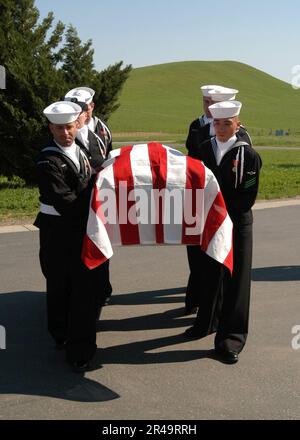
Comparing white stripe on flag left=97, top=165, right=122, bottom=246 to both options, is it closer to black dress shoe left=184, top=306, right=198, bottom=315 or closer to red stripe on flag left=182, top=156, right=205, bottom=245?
red stripe on flag left=182, top=156, right=205, bottom=245

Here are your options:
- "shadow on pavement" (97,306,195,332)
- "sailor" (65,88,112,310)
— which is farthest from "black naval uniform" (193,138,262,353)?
"sailor" (65,88,112,310)

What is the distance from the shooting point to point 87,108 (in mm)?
5238

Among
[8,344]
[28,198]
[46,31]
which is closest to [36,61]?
[46,31]

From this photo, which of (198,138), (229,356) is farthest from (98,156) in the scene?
(229,356)

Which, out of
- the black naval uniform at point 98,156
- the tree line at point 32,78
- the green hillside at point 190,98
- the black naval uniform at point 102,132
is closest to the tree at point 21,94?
the tree line at point 32,78

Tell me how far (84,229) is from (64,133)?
684 millimetres

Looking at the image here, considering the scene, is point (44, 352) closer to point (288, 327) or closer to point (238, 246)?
point (238, 246)

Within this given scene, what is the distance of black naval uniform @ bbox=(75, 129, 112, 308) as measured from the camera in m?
4.96

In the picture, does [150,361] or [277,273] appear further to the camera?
[277,273]

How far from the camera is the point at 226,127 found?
4.23m

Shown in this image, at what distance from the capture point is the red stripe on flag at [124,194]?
3.91 m

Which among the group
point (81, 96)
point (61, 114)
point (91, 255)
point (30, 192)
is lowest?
point (30, 192)

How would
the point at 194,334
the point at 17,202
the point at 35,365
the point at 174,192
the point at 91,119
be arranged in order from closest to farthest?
1. the point at 174,192
2. the point at 35,365
3. the point at 194,334
4. the point at 91,119
5. the point at 17,202

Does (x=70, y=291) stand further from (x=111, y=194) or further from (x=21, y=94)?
(x=21, y=94)
